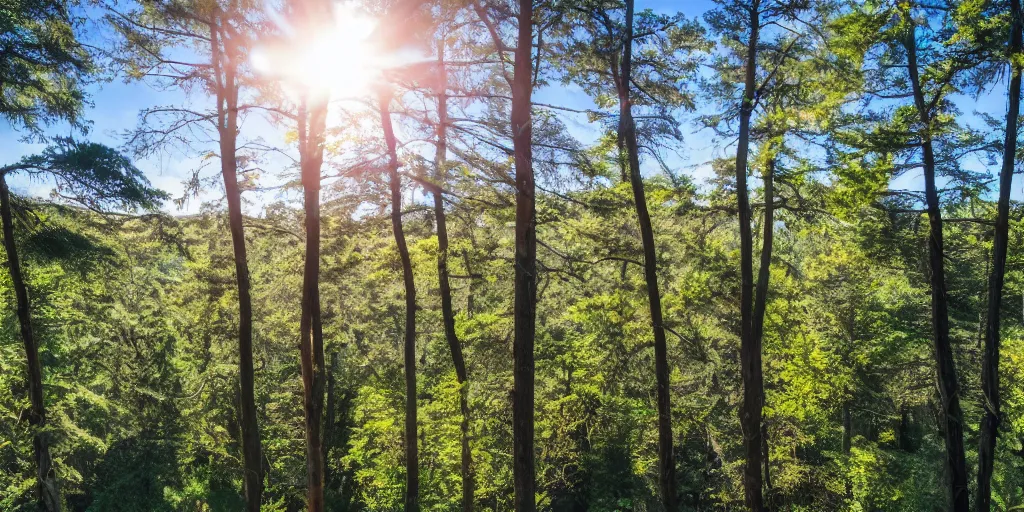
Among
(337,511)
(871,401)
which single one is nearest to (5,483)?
(337,511)

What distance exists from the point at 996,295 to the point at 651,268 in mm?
5674

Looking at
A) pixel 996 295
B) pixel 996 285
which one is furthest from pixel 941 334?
pixel 996 285

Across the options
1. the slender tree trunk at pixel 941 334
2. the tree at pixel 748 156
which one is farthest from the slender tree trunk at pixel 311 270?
the slender tree trunk at pixel 941 334

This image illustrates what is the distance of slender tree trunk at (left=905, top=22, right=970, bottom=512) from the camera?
9.45m

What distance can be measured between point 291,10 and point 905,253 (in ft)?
41.4

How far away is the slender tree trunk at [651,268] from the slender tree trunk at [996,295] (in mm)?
5212

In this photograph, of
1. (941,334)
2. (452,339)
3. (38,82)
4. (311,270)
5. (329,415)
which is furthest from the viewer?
(329,415)

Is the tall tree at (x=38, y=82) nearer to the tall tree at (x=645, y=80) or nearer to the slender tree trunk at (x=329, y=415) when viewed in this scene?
the tall tree at (x=645, y=80)

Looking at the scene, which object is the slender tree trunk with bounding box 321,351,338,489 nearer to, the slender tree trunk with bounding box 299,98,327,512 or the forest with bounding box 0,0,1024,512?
the forest with bounding box 0,0,1024,512

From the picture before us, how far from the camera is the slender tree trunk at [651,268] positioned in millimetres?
9195

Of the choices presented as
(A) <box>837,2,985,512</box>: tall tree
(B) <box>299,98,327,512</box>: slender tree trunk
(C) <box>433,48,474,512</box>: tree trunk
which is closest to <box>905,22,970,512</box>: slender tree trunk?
(A) <box>837,2,985,512</box>: tall tree

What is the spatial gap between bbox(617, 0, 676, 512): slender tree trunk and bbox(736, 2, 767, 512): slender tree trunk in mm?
1706

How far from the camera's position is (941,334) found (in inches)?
376

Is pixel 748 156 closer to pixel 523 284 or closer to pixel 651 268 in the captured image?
pixel 651 268
